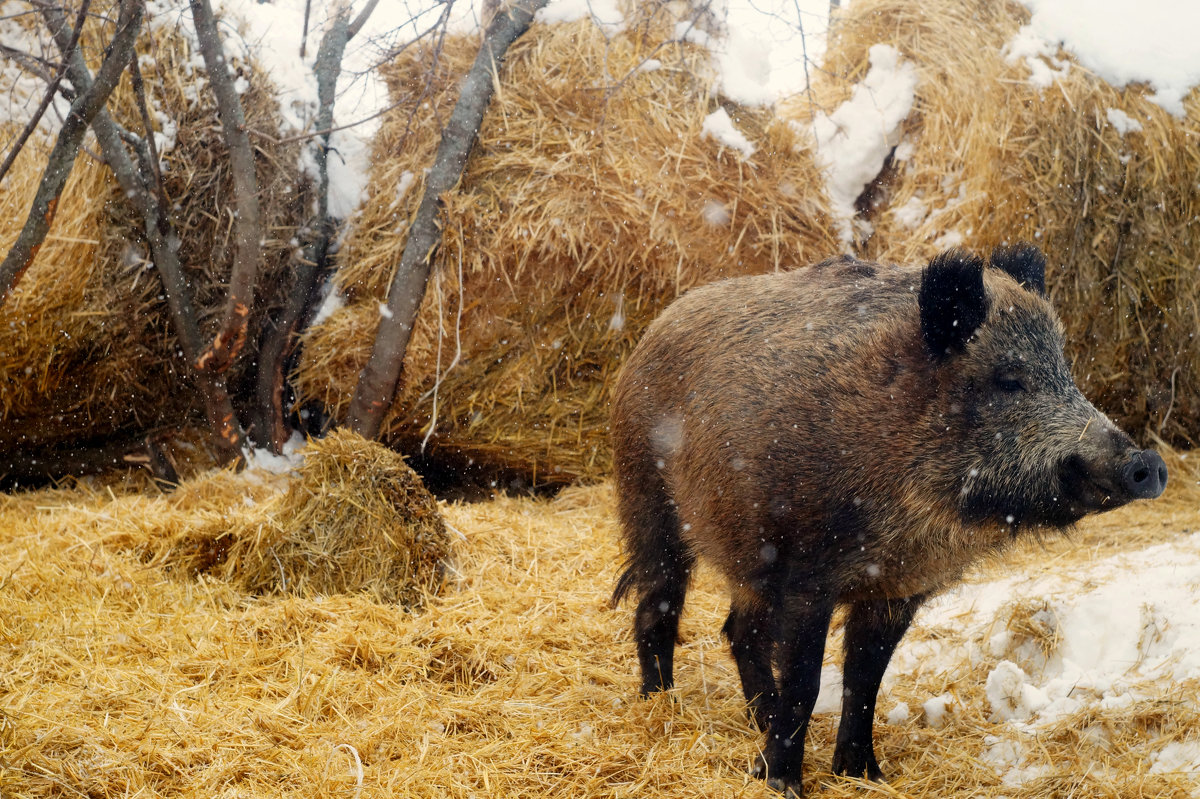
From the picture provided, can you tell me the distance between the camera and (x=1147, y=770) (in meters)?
2.71

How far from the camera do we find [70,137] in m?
2.73

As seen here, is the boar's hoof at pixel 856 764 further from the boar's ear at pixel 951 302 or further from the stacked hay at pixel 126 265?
the stacked hay at pixel 126 265

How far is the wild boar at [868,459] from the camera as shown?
2.65 m

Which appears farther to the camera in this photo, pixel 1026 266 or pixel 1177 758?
pixel 1026 266

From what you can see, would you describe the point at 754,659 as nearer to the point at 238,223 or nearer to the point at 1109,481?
the point at 1109,481

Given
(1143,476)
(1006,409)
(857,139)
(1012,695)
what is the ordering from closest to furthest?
(1143,476) < (1006,409) < (1012,695) < (857,139)

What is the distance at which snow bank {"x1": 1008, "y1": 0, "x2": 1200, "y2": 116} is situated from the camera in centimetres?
520

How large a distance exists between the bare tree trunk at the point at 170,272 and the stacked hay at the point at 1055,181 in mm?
3582

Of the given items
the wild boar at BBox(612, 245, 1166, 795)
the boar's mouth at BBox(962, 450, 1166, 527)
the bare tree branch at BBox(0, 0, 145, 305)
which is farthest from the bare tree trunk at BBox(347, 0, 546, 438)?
the boar's mouth at BBox(962, 450, 1166, 527)

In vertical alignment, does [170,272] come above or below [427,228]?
below

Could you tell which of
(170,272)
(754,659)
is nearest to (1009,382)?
(754,659)

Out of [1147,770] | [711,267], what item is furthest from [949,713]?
[711,267]

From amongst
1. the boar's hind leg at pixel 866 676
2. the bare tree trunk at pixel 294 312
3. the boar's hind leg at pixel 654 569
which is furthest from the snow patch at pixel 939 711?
the bare tree trunk at pixel 294 312

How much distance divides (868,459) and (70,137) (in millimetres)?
2383
